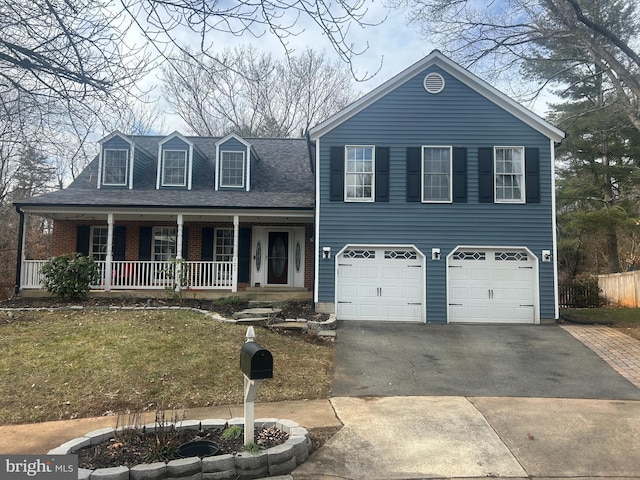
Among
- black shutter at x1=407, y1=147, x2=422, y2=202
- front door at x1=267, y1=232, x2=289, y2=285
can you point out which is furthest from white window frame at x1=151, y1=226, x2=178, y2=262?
black shutter at x1=407, y1=147, x2=422, y2=202

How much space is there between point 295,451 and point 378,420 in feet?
5.37

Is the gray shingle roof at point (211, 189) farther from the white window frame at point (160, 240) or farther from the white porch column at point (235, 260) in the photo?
the white window frame at point (160, 240)

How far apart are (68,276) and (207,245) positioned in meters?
4.43

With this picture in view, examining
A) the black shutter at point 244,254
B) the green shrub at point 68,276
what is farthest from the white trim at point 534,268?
the green shrub at point 68,276

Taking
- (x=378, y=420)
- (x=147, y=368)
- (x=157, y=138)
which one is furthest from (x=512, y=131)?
(x=157, y=138)

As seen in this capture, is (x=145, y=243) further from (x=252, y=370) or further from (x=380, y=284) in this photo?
(x=252, y=370)

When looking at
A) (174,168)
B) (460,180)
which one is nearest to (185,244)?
(174,168)

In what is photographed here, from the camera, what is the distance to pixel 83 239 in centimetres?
1488

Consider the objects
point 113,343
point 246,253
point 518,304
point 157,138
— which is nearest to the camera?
point 113,343

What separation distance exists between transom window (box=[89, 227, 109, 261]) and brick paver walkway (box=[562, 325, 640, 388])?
1469 cm

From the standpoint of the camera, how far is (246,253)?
14742 mm

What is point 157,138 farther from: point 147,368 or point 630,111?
point 630,111

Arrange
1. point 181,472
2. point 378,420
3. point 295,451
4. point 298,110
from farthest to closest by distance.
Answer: point 298,110
point 378,420
point 295,451
point 181,472

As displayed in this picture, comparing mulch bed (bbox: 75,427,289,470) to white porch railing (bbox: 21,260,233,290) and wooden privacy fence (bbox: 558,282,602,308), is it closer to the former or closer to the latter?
white porch railing (bbox: 21,260,233,290)
